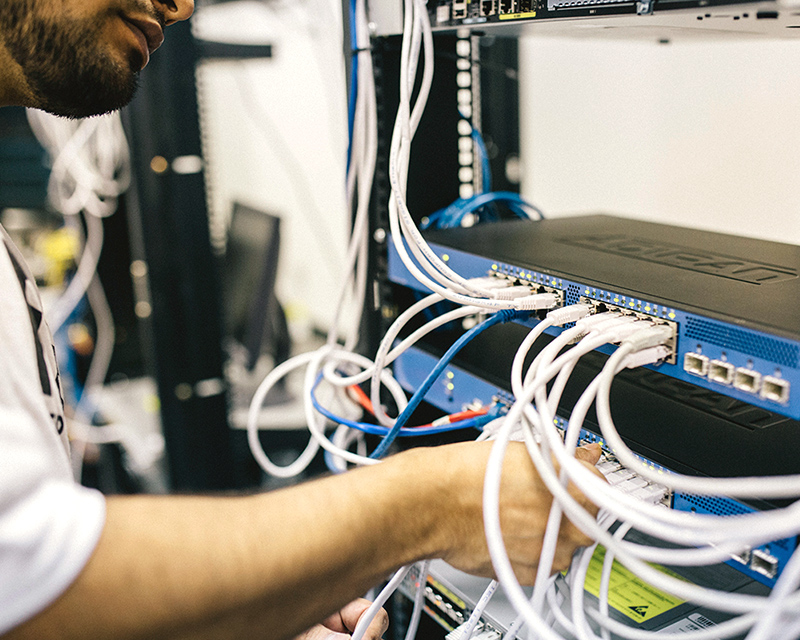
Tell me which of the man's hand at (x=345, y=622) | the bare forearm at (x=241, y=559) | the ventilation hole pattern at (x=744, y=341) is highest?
the ventilation hole pattern at (x=744, y=341)

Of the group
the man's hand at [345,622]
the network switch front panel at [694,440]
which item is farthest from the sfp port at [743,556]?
the man's hand at [345,622]

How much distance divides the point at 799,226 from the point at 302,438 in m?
1.10

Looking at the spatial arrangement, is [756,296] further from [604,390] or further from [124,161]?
[124,161]

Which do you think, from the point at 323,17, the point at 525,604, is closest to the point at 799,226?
the point at 525,604

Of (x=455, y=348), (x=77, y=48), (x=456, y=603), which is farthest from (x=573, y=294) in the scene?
(x=77, y=48)

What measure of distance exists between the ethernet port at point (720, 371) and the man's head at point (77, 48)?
0.64 meters

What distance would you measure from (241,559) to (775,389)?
35cm

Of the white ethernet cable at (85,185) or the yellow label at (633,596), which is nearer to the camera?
the yellow label at (633,596)

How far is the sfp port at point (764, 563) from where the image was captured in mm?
419

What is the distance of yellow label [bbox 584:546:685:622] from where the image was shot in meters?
0.55

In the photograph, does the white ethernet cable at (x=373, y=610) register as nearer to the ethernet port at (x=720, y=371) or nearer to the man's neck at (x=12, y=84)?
the ethernet port at (x=720, y=371)

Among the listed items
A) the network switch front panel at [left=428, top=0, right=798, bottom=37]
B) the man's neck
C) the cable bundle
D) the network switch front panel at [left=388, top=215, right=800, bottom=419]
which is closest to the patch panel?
the cable bundle

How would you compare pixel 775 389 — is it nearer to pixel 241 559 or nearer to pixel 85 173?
pixel 241 559

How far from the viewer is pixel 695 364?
47cm
